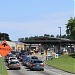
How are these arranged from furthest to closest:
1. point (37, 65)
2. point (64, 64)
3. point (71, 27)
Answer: point (71, 27) < point (64, 64) < point (37, 65)

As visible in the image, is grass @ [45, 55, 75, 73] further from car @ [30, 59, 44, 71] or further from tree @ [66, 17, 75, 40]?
tree @ [66, 17, 75, 40]

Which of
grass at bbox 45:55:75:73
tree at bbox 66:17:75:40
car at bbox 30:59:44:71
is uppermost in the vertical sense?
tree at bbox 66:17:75:40

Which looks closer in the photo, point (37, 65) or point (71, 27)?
point (37, 65)

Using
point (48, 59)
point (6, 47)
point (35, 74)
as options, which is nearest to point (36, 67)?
point (35, 74)

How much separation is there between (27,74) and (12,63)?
10.5 m

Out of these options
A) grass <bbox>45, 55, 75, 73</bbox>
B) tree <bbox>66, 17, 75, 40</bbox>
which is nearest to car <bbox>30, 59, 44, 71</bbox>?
grass <bbox>45, 55, 75, 73</bbox>

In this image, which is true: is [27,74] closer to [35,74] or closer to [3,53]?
[35,74]

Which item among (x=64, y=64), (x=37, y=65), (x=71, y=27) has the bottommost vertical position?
(x=64, y=64)

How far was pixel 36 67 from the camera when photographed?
47.6m

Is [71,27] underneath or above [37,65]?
above

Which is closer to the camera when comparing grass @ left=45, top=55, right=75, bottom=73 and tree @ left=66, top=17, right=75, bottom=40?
grass @ left=45, top=55, right=75, bottom=73

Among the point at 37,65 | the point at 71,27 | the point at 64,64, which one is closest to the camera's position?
the point at 37,65

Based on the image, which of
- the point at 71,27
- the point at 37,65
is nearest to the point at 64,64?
the point at 37,65

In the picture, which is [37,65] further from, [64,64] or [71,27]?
[71,27]
